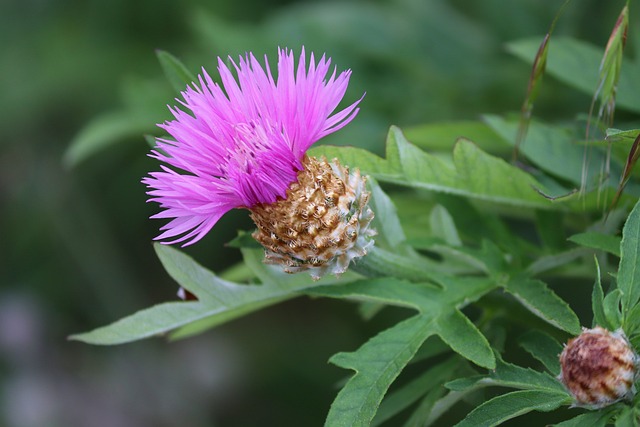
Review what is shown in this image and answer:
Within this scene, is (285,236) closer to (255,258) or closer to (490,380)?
(255,258)

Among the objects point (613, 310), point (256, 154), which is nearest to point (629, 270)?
point (613, 310)

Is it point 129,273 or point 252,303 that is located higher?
point 252,303

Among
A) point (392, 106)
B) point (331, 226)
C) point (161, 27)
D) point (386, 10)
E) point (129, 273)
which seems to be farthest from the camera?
point (129, 273)

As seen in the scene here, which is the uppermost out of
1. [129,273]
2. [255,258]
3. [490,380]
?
[255,258]

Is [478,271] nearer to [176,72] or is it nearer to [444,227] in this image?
[444,227]

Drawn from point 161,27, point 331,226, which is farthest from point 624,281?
point 161,27

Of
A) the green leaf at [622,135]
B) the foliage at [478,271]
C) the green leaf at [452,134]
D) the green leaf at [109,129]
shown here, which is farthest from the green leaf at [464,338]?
the green leaf at [109,129]

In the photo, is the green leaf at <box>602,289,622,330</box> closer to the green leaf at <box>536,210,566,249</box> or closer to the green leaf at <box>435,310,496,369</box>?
the green leaf at <box>435,310,496,369</box>
